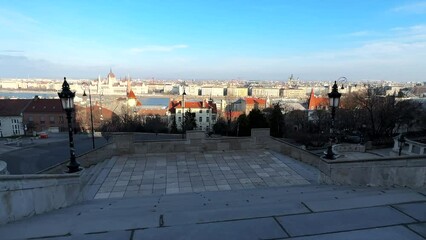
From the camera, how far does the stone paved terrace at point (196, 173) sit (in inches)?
347

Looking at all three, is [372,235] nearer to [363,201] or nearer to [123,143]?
[363,201]

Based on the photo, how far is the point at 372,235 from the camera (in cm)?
380

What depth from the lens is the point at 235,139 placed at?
13570mm

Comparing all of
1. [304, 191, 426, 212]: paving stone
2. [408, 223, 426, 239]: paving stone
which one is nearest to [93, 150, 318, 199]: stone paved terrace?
[304, 191, 426, 212]: paving stone

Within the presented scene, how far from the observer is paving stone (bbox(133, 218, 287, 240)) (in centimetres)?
390

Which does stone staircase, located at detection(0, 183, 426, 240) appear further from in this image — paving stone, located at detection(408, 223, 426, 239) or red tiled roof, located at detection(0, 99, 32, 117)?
red tiled roof, located at detection(0, 99, 32, 117)

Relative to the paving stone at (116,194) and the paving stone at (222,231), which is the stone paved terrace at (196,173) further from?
the paving stone at (222,231)

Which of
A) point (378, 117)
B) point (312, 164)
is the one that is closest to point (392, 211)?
point (312, 164)

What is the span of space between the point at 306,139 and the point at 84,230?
105 feet

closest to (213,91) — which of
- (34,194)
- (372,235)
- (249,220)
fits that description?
(34,194)

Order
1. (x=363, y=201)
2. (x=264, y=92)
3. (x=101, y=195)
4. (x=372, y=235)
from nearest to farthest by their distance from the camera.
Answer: (x=372, y=235)
(x=363, y=201)
(x=101, y=195)
(x=264, y=92)

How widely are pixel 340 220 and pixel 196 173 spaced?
21.3 ft

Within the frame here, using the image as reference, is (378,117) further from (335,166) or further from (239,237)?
(239,237)

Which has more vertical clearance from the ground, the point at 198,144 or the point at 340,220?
the point at 340,220
